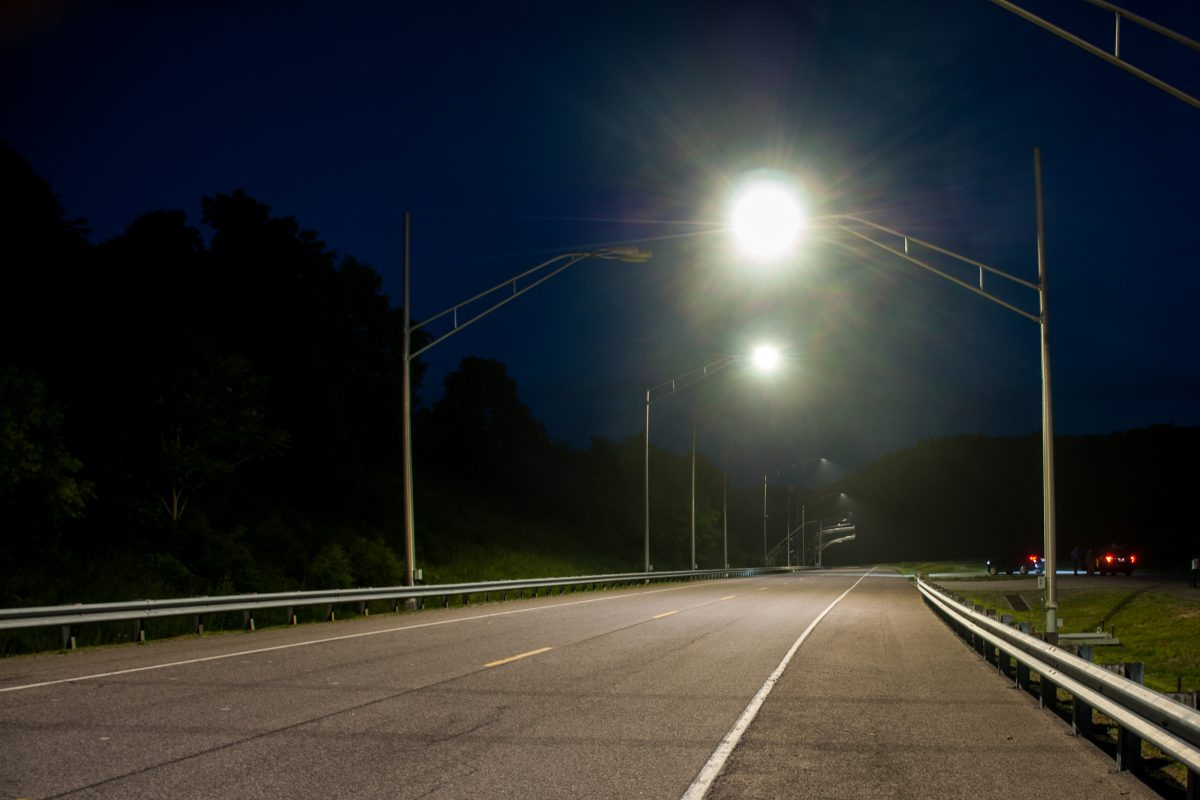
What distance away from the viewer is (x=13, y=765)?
7270mm

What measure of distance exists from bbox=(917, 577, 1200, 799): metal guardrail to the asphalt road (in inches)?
11.2

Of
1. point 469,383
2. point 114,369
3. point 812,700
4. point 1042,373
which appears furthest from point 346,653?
point 469,383

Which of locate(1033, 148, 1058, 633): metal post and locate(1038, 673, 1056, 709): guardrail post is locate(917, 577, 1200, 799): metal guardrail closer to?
locate(1038, 673, 1056, 709): guardrail post

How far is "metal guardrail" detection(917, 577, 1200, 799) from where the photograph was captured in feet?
20.2

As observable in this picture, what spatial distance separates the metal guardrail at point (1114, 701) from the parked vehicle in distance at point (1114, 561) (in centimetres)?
4761

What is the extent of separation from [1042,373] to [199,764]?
50.9ft

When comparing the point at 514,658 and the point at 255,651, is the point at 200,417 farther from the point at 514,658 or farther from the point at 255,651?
the point at 514,658

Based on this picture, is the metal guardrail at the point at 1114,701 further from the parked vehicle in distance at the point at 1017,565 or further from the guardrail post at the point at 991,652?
the parked vehicle in distance at the point at 1017,565

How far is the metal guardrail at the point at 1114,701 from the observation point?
6168 mm

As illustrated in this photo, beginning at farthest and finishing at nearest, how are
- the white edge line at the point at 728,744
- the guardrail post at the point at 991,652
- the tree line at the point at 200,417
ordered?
the tree line at the point at 200,417
the guardrail post at the point at 991,652
the white edge line at the point at 728,744

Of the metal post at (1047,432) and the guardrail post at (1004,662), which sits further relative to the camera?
the metal post at (1047,432)

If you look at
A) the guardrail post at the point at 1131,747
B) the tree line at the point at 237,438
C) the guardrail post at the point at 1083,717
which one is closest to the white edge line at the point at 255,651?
the tree line at the point at 237,438

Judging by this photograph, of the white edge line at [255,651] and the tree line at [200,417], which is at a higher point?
the tree line at [200,417]

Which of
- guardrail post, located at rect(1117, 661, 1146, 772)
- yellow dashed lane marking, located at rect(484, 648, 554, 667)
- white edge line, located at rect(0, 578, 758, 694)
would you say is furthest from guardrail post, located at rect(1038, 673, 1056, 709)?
white edge line, located at rect(0, 578, 758, 694)
